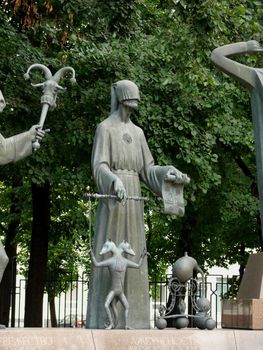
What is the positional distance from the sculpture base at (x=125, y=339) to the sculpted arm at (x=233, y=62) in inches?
132

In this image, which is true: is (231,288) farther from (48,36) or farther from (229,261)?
(48,36)

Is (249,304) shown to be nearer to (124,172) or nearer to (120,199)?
(120,199)

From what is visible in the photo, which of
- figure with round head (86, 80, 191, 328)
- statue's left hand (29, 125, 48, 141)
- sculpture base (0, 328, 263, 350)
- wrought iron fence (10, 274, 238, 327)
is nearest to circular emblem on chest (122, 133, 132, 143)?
figure with round head (86, 80, 191, 328)

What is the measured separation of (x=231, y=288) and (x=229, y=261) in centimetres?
78

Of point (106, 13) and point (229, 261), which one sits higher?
point (106, 13)

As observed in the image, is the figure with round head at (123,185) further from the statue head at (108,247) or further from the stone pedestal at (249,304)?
the stone pedestal at (249,304)

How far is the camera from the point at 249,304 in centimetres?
1112

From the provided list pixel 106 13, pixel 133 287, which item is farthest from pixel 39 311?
pixel 133 287

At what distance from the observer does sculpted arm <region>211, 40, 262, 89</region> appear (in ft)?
39.7

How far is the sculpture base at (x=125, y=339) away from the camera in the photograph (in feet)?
30.0

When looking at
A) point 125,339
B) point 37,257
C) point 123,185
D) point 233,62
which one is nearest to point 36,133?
point 123,185

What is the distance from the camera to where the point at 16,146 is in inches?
411

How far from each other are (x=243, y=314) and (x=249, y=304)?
0.16 meters

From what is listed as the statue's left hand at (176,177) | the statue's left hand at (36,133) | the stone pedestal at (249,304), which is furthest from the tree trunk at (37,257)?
the statue's left hand at (36,133)
